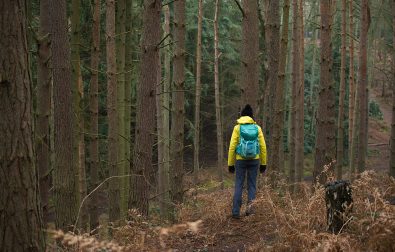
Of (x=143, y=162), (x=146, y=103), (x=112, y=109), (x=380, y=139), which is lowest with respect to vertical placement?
(x=380, y=139)

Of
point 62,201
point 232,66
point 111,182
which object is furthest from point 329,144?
point 232,66

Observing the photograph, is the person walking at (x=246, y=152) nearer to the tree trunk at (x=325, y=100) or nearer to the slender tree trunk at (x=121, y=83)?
the tree trunk at (x=325, y=100)

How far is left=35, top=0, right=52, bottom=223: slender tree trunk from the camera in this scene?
6.06 meters

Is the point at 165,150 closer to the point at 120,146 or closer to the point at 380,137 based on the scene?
the point at 120,146

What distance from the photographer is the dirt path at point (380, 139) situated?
2891cm

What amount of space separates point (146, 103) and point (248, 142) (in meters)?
1.79

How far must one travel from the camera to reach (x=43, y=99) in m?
6.36

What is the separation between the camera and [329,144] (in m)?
9.34

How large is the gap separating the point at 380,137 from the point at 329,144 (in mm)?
31943

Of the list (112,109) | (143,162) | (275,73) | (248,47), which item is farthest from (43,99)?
(275,73)

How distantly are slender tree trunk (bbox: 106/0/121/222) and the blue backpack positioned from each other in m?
3.29

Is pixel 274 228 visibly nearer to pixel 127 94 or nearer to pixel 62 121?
pixel 62 121

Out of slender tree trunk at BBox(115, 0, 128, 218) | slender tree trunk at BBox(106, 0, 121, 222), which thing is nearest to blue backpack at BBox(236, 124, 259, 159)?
slender tree trunk at BBox(106, 0, 121, 222)

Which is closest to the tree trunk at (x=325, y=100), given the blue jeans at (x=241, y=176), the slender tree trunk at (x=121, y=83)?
the blue jeans at (x=241, y=176)
